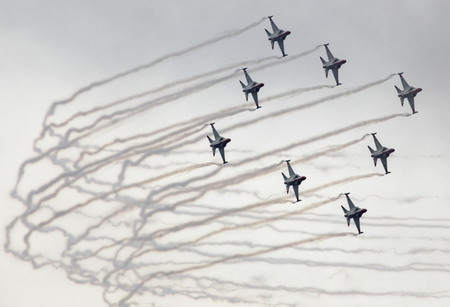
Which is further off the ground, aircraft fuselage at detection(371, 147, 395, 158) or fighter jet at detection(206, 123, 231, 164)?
fighter jet at detection(206, 123, 231, 164)

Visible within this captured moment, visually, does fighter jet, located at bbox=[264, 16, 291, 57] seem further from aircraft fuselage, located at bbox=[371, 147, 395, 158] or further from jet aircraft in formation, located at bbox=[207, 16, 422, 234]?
aircraft fuselage, located at bbox=[371, 147, 395, 158]

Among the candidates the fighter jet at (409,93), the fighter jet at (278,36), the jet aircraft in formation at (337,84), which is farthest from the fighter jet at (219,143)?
the fighter jet at (409,93)

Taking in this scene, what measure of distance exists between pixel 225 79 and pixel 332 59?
13.1 meters

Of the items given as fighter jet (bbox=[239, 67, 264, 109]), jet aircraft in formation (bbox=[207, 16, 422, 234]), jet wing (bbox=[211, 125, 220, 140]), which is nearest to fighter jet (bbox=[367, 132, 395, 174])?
jet aircraft in formation (bbox=[207, 16, 422, 234])

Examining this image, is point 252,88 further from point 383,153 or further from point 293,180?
point 383,153

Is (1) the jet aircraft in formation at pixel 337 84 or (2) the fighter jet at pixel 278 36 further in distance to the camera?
(2) the fighter jet at pixel 278 36

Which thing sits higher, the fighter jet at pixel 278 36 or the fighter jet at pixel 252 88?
the fighter jet at pixel 278 36

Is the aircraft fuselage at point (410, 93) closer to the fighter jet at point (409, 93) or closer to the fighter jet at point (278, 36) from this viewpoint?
the fighter jet at point (409, 93)

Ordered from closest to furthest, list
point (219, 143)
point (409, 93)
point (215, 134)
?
1. point (219, 143)
2. point (215, 134)
3. point (409, 93)

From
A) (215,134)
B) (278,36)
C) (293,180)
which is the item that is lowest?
(293,180)

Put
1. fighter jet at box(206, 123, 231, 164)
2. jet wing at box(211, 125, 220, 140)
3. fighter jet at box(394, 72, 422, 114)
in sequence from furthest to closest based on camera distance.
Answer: fighter jet at box(394, 72, 422, 114)
jet wing at box(211, 125, 220, 140)
fighter jet at box(206, 123, 231, 164)

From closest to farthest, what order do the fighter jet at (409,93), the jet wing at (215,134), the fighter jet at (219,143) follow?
the fighter jet at (219,143)
the jet wing at (215,134)
the fighter jet at (409,93)

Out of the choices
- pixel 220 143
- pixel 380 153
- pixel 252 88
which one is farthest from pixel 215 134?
pixel 380 153

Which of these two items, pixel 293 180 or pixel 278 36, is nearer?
pixel 293 180
